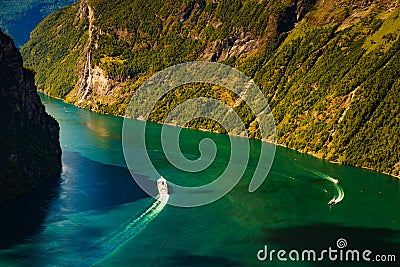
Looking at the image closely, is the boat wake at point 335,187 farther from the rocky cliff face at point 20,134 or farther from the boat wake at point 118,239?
the rocky cliff face at point 20,134

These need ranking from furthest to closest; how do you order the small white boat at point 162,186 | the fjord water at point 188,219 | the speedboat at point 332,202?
the small white boat at point 162,186
the speedboat at point 332,202
the fjord water at point 188,219

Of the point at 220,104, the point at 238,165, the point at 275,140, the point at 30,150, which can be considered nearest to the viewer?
the point at 30,150

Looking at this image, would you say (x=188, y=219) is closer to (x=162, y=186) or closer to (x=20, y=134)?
(x=162, y=186)

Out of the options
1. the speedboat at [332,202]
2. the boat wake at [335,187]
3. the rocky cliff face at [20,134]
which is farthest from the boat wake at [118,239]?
the boat wake at [335,187]

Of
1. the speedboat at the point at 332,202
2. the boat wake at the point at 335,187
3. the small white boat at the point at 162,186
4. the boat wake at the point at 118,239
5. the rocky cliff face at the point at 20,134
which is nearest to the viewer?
the boat wake at the point at 118,239

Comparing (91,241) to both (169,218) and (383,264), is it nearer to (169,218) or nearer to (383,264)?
(169,218)

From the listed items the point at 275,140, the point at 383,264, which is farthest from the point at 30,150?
the point at 275,140
